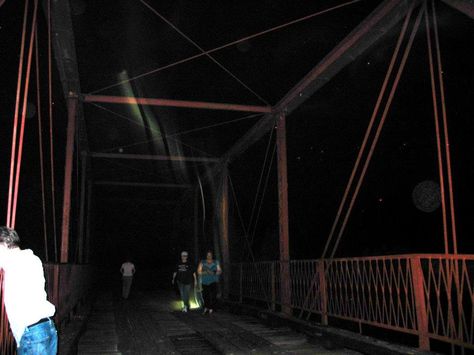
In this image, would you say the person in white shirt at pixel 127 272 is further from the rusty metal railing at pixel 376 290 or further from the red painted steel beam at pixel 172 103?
the red painted steel beam at pixel 172 103

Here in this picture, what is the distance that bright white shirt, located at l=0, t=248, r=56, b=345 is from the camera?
261 cm

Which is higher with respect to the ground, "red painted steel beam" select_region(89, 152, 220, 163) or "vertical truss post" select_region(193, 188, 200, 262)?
"red painted steel beam" select_region(89, 152, 220, 163)

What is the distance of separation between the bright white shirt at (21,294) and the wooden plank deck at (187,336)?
14.4ft

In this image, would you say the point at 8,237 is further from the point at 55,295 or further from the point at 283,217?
the point at 283,217

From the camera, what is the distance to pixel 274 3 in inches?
297

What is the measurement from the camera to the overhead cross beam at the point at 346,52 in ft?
23.9

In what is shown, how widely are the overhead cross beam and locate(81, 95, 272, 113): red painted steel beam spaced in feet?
1.91

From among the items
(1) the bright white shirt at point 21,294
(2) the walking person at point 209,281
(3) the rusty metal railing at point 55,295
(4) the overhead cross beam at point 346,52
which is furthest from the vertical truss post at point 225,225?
(1) the bright white shirt at point 21,294

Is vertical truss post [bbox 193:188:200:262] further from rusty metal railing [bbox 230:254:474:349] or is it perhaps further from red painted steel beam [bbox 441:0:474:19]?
red painted steel beam [bbox 441:0:474:19]

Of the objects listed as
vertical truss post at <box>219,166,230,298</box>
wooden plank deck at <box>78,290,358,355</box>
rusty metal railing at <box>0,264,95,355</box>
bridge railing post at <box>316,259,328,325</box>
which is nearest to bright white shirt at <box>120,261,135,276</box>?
vertical truss post at <box>219,166,230,298</box>

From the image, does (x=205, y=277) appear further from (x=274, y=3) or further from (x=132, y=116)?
(x=274, y=3)

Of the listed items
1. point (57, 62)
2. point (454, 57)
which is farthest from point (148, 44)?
point (454, 57)

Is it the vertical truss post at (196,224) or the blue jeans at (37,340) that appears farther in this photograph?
the vertical truss post at (196,224)

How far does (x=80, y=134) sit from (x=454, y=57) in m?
12.5
